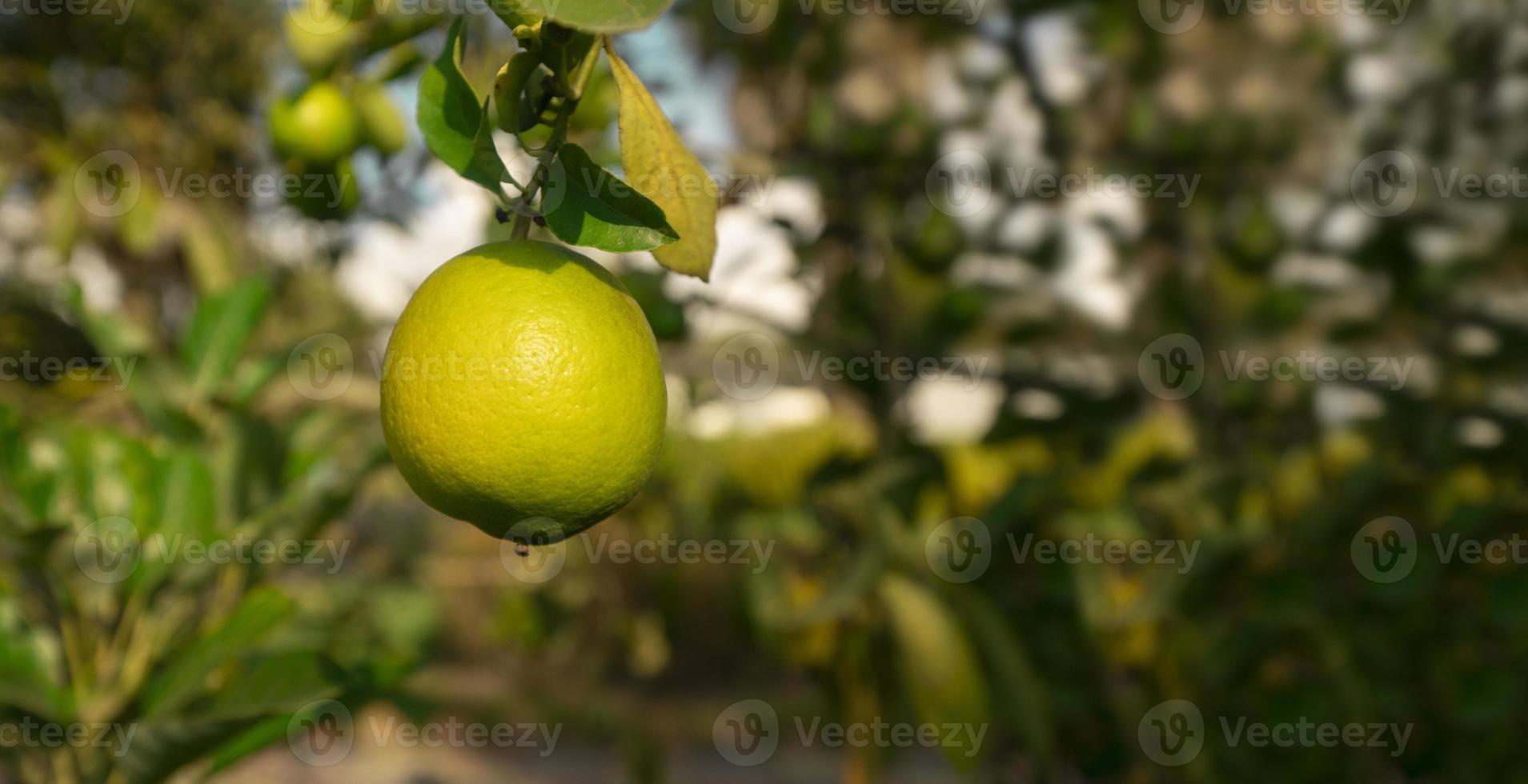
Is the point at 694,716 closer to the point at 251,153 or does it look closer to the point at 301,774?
the point at 301,774

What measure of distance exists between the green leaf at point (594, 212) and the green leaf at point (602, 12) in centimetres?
7

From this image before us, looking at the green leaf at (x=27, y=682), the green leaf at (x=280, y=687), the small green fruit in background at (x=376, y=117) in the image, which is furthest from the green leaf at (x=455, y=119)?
the green leaf at (x=27, y=682)

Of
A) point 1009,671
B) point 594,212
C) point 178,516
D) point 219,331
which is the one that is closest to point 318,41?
point 219,331

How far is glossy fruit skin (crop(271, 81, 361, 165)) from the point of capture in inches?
41.3

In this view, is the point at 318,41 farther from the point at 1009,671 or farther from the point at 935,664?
the point at 1009,671

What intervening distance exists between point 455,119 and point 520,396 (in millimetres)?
141

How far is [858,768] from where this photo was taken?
1.64 m

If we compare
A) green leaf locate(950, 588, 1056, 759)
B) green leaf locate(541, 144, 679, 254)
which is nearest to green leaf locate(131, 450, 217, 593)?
green leaf locate(541, 144, 679, 254)

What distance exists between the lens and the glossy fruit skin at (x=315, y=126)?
41.3 inches

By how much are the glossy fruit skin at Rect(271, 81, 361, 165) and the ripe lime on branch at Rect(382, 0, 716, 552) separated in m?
0.65

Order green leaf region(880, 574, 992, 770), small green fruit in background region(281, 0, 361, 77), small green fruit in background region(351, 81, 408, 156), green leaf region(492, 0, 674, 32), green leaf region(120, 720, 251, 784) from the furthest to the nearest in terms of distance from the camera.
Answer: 1. green leaf region(880, 574, 992, 770)
2. small green fruit in background region(351, 81, 408, 156)
3. small green fruit in background region(281, 0, 361, 77)
4. green leaf region(120, 720, 251, 784)
5. green leaf region(492, 0, 674, 32)

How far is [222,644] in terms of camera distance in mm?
929

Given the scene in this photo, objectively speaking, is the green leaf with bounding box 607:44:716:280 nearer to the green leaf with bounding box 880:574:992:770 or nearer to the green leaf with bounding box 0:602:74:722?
the green leaf with bounding box 0:602:74:722

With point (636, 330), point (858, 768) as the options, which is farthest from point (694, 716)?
point (636, 330)
